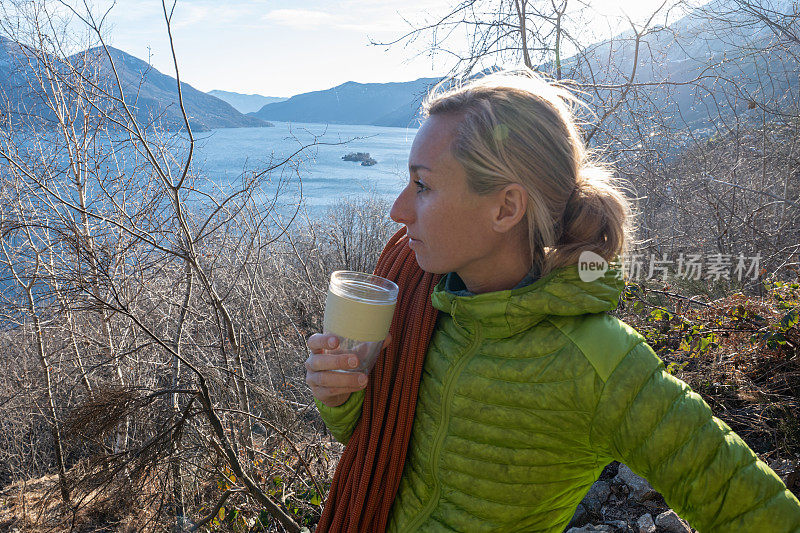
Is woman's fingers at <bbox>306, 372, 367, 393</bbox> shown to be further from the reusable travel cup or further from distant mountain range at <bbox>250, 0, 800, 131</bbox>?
distant mountain range at <bbox>250, 0, 800, 131</bbox>

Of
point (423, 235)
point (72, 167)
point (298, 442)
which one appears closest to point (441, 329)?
point (423, 235)

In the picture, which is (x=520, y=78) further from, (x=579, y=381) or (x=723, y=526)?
(x=723, y=526)

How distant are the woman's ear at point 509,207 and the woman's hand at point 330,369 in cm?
48

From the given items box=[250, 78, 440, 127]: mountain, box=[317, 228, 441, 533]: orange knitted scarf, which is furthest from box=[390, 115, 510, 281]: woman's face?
box=[250, 78, 440, 127]: mountain

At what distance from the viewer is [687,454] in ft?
3.14

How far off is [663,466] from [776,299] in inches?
124

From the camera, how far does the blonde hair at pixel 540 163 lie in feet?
3.86

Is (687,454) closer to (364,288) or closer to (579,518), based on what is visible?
(364,288)

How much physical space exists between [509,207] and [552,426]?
1.67ft

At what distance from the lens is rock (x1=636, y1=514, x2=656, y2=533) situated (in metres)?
2.46

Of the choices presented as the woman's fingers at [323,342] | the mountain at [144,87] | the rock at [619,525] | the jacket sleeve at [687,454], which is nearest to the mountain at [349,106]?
the mountain at [144,87]

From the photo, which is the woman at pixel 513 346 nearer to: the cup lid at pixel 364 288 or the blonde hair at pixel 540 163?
the blonde hair at pixel 540 163

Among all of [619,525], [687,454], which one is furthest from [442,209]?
[619,525]

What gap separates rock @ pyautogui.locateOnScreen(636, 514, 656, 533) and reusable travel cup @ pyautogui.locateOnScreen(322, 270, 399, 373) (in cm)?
201
